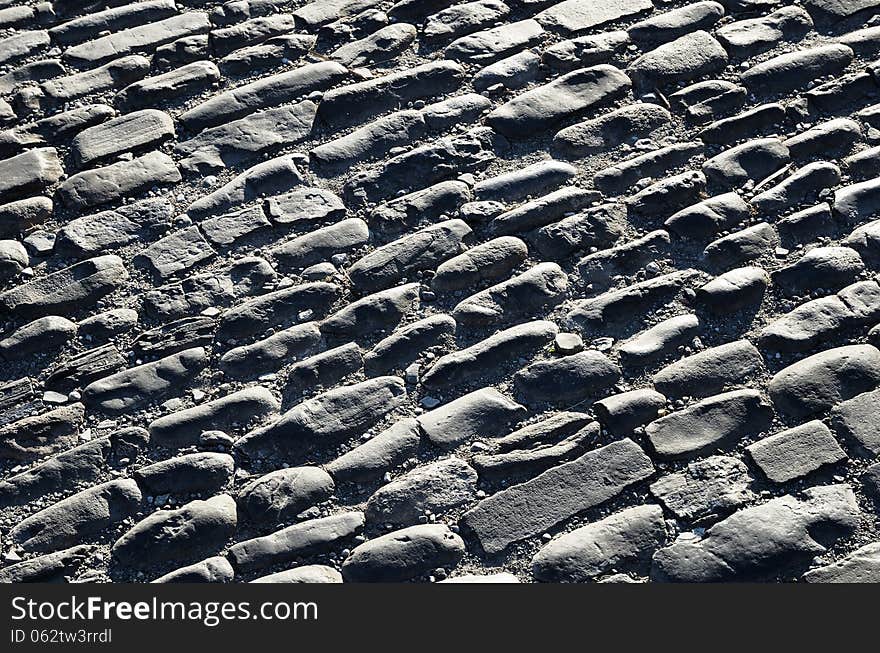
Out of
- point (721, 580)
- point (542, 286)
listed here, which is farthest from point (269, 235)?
point (721, 580)

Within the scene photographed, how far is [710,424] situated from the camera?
127 inches

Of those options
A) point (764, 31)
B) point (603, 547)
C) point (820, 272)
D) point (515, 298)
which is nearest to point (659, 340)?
point (515, 298)

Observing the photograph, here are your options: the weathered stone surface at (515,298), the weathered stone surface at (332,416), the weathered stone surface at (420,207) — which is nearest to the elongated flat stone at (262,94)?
the weathered stone surface at (420,207)

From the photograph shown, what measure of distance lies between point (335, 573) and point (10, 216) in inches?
74.4

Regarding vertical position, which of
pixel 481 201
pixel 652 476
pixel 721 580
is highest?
pixel 481 201

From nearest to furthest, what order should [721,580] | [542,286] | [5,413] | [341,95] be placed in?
[721,580]
[5,413]
[542,286]
[341,95]

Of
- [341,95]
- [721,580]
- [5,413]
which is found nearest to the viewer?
[721,580]

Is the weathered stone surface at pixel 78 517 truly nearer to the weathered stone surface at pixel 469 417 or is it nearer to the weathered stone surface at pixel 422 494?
the weathered stone surface at pixel 422 494

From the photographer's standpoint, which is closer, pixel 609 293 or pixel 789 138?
pixel 609 293

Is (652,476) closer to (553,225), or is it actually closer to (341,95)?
(553,225)

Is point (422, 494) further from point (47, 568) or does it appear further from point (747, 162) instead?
point (747, 162)

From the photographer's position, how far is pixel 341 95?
4160mm

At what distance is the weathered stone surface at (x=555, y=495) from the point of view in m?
3.07

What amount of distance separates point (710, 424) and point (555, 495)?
54 cm
